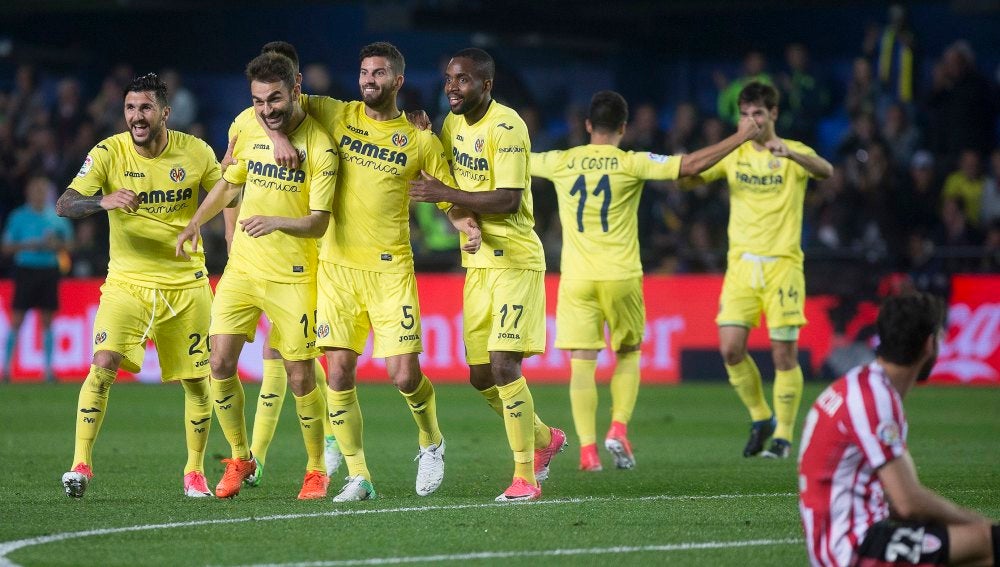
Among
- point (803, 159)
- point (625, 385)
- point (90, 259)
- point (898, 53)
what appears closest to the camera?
point (625, 385)

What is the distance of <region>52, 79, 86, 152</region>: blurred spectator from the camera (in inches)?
848

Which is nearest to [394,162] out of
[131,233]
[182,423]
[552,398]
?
[131,233]

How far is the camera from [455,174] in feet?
27.6

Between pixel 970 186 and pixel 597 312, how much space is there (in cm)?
968

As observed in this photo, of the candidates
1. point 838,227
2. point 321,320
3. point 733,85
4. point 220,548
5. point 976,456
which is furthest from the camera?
point 733,85

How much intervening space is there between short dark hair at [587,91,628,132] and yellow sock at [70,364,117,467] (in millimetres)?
3767

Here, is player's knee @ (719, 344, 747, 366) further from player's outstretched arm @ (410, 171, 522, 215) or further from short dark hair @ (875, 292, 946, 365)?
short dark hair @ (875, 292, 946, 365)

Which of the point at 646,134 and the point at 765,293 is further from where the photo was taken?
the point at 646,134

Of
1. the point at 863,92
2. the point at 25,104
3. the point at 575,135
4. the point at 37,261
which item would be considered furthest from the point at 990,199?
the point at 25,104

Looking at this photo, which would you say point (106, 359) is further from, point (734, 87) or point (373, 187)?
point (734, 87)

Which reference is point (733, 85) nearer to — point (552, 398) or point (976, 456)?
point (552, 398)

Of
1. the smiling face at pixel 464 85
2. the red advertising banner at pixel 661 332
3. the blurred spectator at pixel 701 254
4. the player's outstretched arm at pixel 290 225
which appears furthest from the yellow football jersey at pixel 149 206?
the blurred spectator at pixel 701 254

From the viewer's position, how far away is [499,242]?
27.4ft

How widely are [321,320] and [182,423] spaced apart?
18.2ft
